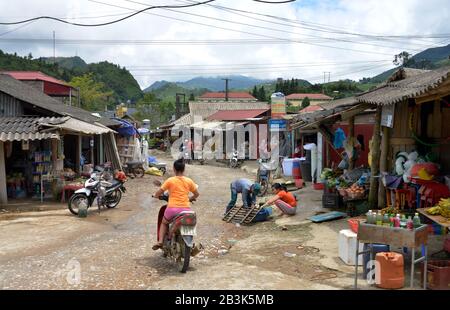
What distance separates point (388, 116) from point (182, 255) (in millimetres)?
5501

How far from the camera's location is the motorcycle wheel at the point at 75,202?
12.4 meters

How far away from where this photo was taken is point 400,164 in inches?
375

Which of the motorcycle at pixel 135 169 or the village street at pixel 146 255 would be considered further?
the motorcycle at pixel 135 169

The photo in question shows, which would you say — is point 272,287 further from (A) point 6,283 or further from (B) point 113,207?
(B) point 113,207

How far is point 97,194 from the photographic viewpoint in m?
12.8

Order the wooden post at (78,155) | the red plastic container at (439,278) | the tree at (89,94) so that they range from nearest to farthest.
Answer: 1. the red plastic container at (439,278)
2. the wooden post at (78,155)
3. the tree at (89,94)

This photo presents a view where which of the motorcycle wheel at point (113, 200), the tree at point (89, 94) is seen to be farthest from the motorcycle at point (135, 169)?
the tree at point (89, 94)

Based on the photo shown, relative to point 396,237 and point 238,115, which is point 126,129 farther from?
point 396,237

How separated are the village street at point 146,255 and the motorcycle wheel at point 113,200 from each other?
2.12 feet

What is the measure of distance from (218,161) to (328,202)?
19809 millimetres

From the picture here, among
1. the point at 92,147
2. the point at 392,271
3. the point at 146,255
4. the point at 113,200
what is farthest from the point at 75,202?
the point at 392,271

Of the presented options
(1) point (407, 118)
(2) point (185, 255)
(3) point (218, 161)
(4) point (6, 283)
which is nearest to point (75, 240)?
(4) point (6, 283)

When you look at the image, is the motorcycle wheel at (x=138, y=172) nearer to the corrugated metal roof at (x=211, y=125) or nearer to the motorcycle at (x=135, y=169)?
the motorcycle at (x=135, y=169)

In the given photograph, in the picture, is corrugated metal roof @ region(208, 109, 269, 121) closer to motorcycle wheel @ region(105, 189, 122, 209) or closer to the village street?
motorcycle wheel @ region(105, 189, 122, 209)
